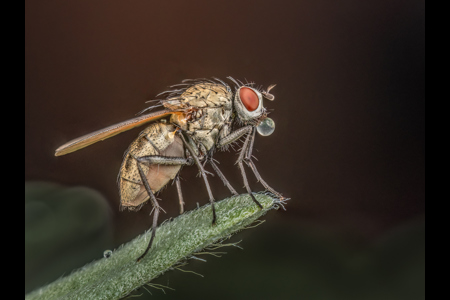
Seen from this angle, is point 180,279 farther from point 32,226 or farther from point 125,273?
point 125,273

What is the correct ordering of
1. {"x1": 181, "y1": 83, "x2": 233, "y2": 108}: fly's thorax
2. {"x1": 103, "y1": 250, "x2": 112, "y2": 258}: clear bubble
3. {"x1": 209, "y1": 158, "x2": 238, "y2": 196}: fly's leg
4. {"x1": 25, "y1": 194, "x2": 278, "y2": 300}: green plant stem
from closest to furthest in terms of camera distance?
1. {"x1": 25, "y1": 194, "x2": 278, "y2": 300}: green plant stem
2. {"x1": 103, "y1": 250, "x2": 112, "y2": 258}: clear bubble
3. {"x1": 209, "y1": 158, "x2": 238, "y2": 196}: fly's leg
4. {"x1": 181, "y1": 83, "x2": 233, "y2": 108}: fly's thorax

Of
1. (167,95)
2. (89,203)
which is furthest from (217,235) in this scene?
(89,203)

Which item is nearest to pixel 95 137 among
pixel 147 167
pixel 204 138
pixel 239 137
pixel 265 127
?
pixel 147 167

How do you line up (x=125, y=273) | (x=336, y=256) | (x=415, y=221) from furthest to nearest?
1. (x=415, y=221)
2. (x=336, y=256)
3. (x=125, y=273)

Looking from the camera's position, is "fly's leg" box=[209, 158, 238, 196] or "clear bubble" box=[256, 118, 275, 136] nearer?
"fly's leg" box=[209, 158, 238, 196]

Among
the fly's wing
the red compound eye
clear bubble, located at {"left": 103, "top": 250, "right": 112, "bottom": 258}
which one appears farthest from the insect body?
clear bubble, located at {"left": 103, "top": 250, "right": 112, "bottom": 258}

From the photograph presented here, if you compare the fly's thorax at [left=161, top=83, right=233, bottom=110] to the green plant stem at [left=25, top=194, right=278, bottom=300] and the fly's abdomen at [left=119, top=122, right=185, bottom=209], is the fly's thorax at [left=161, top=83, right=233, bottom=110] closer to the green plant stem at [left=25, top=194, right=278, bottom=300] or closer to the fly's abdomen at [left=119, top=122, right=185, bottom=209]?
the fly's abdomen at [left=119, top=122, right=185, bottom=209]

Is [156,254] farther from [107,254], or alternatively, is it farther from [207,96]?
[207,96]

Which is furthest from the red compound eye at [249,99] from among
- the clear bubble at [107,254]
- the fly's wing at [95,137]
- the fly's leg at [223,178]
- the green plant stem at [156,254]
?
the clear bubble at [107,254]

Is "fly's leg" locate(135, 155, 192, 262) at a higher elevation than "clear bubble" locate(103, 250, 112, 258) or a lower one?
higher
